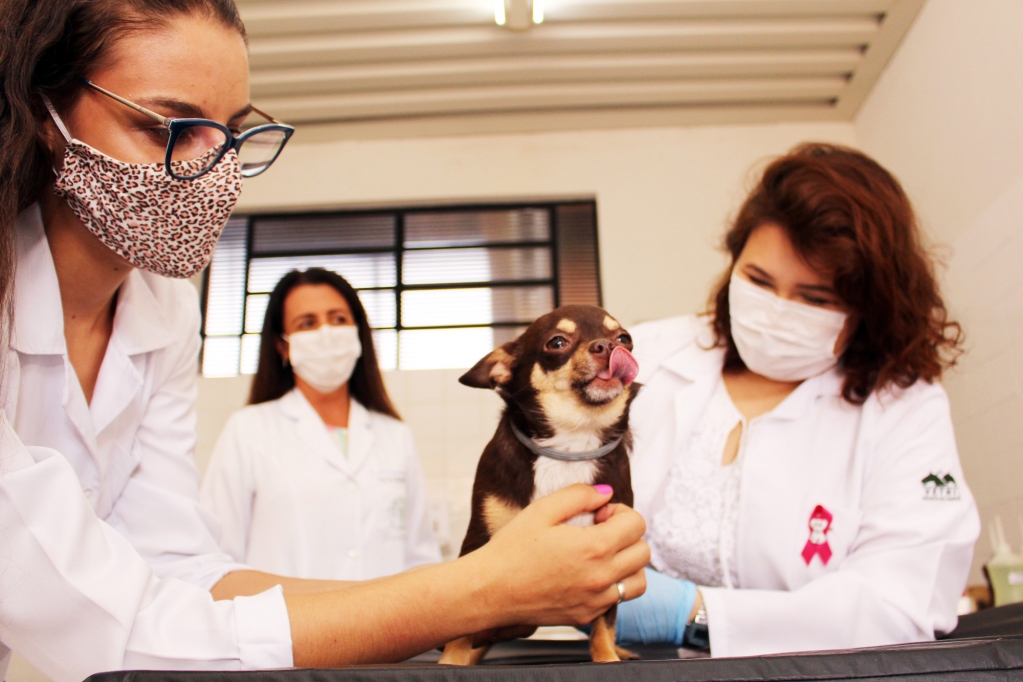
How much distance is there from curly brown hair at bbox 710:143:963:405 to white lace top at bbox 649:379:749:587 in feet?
1.17

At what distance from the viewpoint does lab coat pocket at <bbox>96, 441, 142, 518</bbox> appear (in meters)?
1.28

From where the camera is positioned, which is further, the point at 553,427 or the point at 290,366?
the point at 290,366

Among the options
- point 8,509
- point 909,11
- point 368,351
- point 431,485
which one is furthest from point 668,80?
point 8,509

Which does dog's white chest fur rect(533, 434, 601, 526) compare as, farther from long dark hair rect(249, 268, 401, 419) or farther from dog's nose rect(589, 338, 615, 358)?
long dark hair rect(249, 268, 401, 419)

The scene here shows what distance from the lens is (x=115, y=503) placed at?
53.2 inches

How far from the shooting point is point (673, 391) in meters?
1.87

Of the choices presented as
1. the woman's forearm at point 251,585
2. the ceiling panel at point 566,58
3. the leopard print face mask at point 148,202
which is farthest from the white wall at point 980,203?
the leopard print face mask at point 148,202

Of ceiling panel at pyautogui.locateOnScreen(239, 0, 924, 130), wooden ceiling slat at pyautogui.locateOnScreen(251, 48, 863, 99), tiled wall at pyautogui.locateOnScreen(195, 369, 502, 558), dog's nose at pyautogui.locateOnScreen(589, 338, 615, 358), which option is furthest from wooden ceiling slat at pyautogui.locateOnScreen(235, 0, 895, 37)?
dog's nose at pyautogui.locateOnScreen(589, 338, 615, 358)

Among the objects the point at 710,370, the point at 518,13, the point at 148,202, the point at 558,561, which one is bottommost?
the point at 558,561

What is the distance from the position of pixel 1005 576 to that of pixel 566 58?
9.81 ft

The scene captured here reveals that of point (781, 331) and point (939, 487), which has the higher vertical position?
point (781, 331)

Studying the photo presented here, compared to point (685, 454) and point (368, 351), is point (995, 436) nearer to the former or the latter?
point (685, 454)

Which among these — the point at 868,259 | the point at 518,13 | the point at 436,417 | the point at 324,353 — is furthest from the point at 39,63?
the point at 436,417

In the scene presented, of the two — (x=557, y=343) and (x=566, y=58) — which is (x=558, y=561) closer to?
(x=557, y=343)
